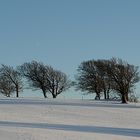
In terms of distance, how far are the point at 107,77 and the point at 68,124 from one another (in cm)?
5146

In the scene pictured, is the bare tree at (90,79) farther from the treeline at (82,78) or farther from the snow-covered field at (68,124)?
the snow-covered field at (68,124)

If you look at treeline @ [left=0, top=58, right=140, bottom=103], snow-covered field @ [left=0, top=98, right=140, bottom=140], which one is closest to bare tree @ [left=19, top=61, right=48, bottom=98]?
treeline @ [left=0, top=58, right=140, bottom=103]

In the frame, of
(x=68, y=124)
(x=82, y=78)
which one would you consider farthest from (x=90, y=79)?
(x=68, y=124)

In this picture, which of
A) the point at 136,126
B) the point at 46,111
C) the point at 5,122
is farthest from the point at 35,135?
the point at 46,111

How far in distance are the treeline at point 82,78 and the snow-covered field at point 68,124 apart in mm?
30885

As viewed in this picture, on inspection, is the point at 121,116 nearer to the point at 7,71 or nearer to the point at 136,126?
the point at 136,126

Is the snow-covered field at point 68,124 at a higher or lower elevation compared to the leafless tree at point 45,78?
lower

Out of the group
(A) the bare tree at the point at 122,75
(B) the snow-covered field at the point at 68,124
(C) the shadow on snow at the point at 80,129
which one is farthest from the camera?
(A) the bare tree at the point at 122,75

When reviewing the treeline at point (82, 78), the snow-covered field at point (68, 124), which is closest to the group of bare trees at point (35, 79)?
the treeline at point (82, 78)

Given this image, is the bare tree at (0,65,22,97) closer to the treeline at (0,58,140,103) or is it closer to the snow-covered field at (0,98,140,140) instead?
the treeline at (0,58,140,103)

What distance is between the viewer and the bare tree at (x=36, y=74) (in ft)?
289

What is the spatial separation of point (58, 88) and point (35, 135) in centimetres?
6566

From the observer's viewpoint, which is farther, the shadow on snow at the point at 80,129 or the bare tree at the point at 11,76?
the bare tree at the point at 11,76

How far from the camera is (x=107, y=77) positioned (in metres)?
82.9
